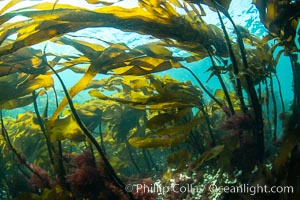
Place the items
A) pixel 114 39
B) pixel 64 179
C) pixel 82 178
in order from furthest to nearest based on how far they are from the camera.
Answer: pixel 114 39, pixel 64 179, pixel 82 178

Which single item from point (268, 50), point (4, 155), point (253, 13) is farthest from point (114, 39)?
point (268, 50)

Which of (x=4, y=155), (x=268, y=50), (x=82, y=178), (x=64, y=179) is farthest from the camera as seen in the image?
(x=4, y=155)

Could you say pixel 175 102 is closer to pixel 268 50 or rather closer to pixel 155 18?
pixel 155 18

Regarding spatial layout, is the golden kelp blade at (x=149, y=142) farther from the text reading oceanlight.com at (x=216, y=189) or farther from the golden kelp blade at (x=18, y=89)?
the golden kelp blade at (x=18, y=89)

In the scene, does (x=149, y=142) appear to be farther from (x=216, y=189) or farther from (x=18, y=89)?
(x=18, y=89)

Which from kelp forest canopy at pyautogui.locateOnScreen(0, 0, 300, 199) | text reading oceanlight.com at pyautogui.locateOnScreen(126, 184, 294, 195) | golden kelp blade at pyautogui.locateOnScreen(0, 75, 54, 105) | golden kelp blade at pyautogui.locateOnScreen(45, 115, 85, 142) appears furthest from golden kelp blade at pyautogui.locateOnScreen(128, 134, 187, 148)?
golden kelp blade at pyautogui.locateOnScreen(0, 75, 54, 105)

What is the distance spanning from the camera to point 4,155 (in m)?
4.46

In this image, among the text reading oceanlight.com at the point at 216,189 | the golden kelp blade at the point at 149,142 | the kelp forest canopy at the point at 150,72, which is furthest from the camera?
the golden kelp blade at the point at 149,142

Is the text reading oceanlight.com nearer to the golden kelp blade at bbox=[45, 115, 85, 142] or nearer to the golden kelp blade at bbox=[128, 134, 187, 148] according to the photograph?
the golden kelp blade at bbox=[128, 134, 187, 148]

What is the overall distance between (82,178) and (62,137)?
0.38m

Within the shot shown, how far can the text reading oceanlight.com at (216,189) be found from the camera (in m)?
1.63

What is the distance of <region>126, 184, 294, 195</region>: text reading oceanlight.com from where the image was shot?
1.63m

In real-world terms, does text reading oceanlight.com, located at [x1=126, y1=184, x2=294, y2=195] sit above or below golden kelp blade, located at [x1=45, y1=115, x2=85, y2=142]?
below

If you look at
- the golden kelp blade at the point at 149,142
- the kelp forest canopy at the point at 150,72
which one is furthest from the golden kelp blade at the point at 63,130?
the golden kelp blade at the point at 149,142
